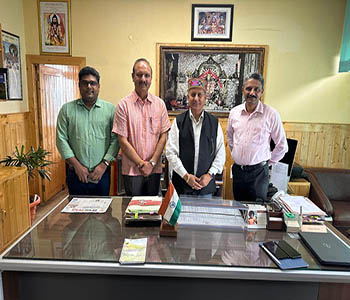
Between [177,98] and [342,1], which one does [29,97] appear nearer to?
[177,98]

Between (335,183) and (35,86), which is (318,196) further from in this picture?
(35,86)

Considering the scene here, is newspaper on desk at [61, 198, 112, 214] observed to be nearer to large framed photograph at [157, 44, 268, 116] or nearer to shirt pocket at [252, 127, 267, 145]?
shirt pocket at [252, 127, 267, 145]

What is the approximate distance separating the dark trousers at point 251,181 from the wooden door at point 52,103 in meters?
2.57

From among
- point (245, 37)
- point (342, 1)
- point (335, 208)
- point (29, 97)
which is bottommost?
point (335, 208)

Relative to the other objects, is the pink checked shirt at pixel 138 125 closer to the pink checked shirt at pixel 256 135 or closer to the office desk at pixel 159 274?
the pink checked shirt at pixel 256 135

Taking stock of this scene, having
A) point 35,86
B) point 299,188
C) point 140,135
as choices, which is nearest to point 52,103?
point 35,86

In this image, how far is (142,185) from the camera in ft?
7.18

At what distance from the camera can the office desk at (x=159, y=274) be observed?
3.69 ft

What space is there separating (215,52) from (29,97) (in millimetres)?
2593

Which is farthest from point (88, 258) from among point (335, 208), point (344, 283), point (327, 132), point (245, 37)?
point (327, 132)

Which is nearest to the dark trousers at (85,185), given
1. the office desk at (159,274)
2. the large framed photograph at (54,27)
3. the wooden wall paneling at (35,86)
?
the office desk at (159,274)

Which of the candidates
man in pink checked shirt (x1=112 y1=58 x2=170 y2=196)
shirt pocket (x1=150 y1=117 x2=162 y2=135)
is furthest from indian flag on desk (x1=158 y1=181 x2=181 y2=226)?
shirt pocket (x1=150 y1=117 x2=162 y2=135)

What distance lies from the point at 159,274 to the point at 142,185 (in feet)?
3.61

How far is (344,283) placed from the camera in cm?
114
